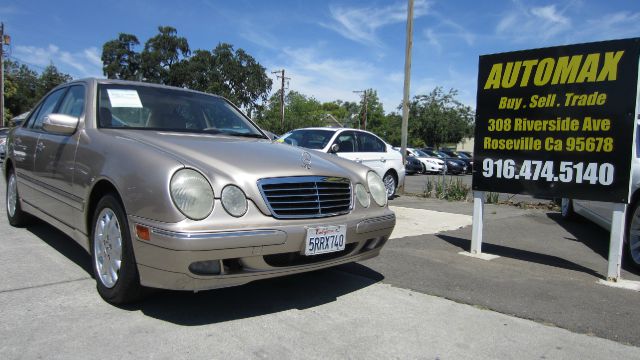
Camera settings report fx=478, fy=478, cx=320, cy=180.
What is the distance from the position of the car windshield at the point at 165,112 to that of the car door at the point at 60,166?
27 centimetres

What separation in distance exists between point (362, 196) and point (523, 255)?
290 cm

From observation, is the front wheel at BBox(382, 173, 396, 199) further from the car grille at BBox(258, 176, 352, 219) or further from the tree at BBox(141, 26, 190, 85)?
the tree at BBox(141, 26, 190, 85)

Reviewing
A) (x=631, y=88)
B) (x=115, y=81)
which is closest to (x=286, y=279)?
(x=115, y=81)

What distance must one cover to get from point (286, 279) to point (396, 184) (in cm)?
791

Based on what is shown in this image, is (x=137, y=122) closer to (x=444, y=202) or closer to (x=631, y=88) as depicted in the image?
(x=631, y=88)

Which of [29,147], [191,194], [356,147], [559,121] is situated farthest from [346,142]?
[191,194]

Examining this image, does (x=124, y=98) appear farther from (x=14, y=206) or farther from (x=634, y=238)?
(x=634, y=238)

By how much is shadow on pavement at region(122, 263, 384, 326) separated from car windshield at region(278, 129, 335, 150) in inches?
235

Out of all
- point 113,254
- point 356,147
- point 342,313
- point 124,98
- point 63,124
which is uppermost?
point 124,98

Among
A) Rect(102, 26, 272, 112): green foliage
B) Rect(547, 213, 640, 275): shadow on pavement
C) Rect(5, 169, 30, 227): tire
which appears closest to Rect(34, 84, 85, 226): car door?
Rect(5, 169, 30, 227): tire

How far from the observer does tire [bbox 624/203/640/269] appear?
16.3 ft

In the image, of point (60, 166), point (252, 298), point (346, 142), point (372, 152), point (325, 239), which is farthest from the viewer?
point (372, 152)

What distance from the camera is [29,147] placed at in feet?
15.9

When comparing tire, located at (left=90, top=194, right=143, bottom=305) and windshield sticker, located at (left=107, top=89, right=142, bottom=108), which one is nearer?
tire, located at (left=90, top=194, right=143, bottom=305)
